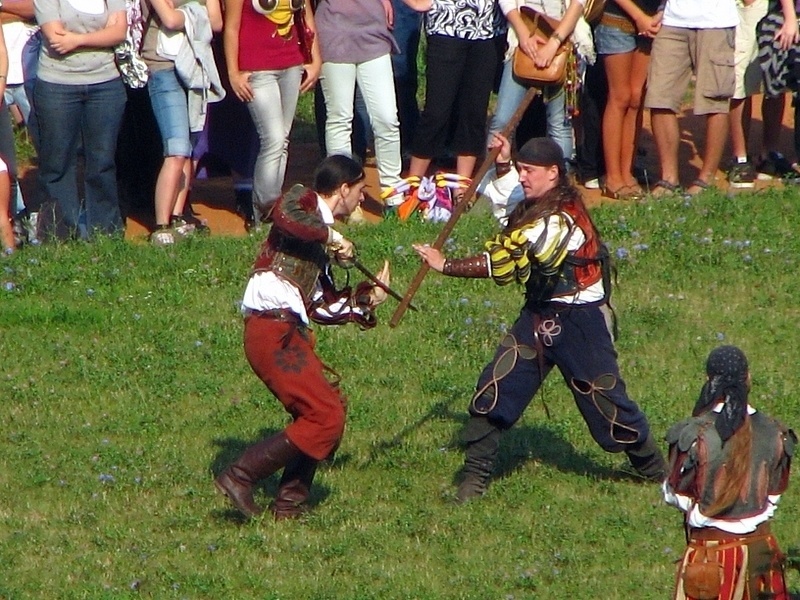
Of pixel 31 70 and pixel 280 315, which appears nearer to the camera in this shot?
pixel 280 315

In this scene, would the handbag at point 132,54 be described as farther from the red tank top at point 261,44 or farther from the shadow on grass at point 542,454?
the shadow on grass at point 542,454

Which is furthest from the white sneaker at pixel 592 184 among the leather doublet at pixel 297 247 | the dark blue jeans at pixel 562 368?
the leather doublet at pixel 297 247

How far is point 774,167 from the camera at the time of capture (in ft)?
42.1

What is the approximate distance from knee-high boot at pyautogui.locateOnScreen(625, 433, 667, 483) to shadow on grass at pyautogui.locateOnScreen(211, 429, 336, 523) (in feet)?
4.90

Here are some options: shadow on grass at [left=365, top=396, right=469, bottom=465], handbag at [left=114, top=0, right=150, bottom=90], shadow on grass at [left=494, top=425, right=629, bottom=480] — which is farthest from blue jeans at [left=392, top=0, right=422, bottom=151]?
shadow on grass at [left=494, top=425, right=629, bottom=480]

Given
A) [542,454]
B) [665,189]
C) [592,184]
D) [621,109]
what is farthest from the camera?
[592,184]

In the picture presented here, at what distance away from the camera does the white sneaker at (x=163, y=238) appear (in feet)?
35.9

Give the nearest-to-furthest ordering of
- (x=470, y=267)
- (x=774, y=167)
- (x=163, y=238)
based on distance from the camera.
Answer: (x=470, y=267)
(x=163, y=238)
(x=774, y=167)

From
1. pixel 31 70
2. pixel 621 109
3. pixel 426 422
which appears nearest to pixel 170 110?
pixel 31 70

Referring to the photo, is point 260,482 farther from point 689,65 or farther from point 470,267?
point 689,65

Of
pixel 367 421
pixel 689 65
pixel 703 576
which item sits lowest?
pixel 367 421

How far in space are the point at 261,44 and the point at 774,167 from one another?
14.4ft

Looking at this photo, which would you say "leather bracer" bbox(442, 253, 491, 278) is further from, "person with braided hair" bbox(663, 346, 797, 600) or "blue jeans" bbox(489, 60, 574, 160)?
"blue jeans" bbox(489, 60, 574, 160)

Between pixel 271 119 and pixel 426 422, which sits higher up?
pixel 271 119
